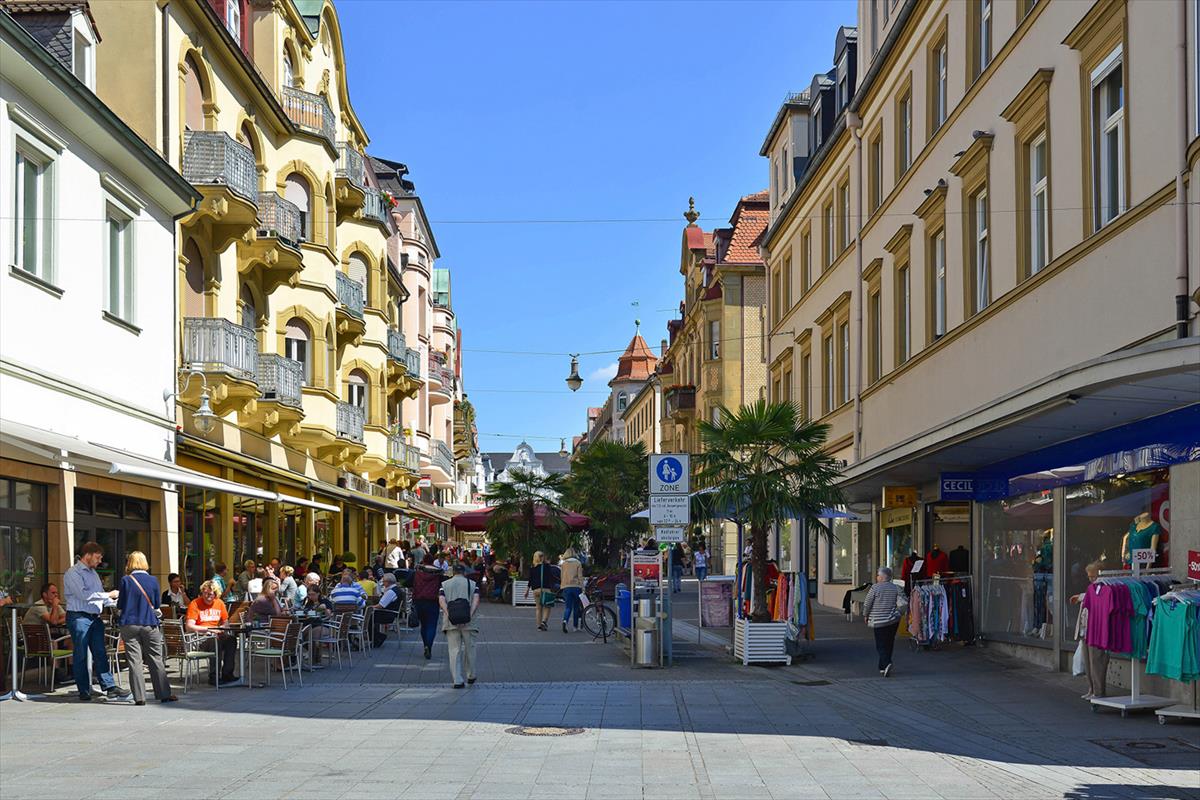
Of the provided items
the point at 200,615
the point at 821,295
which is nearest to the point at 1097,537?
the point at 200,615

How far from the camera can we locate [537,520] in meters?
41.2

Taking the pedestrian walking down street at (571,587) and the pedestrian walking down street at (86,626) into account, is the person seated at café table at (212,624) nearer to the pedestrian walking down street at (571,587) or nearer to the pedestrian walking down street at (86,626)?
the pedestrian walking down street at (86,626)

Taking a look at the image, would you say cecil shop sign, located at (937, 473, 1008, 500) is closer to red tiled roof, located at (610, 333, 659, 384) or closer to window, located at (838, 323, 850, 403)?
window, located at (838, 323, 850, 403)

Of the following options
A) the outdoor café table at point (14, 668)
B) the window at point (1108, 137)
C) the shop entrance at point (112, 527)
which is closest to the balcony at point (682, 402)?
the shop entrance at point (112, 527)

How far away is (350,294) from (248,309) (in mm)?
8391

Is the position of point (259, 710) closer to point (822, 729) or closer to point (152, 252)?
point (822, 729)

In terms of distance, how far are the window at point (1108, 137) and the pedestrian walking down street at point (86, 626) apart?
12365mm

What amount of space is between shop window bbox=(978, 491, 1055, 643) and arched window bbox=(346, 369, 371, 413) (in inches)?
997

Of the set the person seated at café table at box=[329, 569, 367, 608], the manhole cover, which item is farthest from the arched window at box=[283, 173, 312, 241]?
the manhole cover

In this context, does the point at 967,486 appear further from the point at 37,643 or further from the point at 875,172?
the point at 37,643

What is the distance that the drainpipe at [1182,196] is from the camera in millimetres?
13703

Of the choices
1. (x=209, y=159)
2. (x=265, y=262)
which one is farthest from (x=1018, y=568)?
(x=265, y=262)

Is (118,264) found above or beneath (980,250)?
beneath

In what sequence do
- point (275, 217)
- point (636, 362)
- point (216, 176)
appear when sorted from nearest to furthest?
point (216, 176) < point (275, 217) < point (636, 362)
